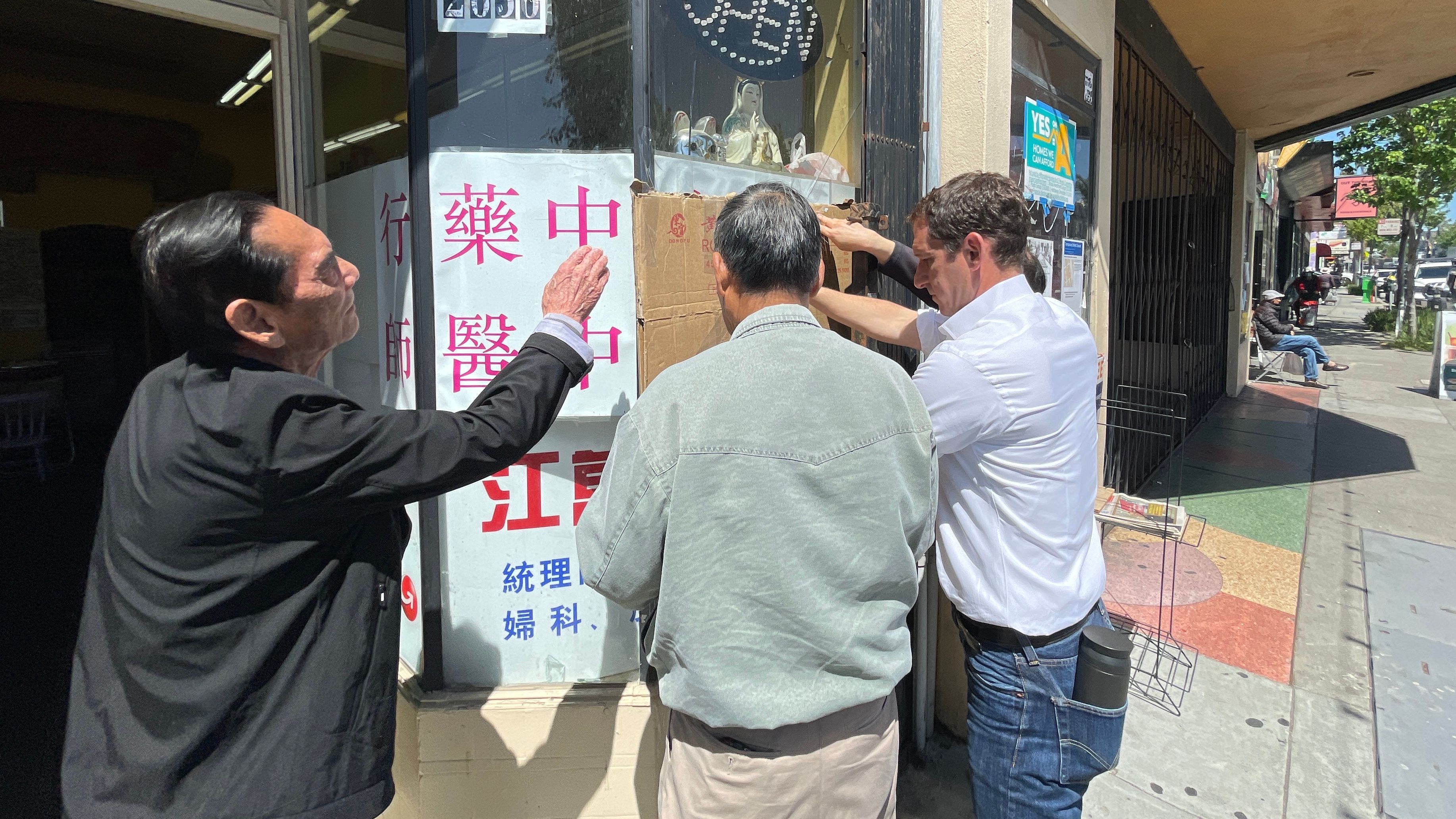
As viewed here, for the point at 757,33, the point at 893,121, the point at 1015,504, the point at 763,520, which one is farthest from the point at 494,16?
the point at 1015,504

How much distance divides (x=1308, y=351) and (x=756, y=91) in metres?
12.5

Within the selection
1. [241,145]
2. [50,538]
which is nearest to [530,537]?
[50,538]

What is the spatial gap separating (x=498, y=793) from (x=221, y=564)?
137 cm

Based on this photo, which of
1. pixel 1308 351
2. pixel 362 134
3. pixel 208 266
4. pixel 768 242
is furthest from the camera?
pixel 1308 351

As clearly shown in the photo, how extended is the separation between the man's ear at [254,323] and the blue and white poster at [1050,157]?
2756 millimetres

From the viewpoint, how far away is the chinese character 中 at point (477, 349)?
2.21 meters

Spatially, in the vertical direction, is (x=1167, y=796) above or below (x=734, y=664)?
below

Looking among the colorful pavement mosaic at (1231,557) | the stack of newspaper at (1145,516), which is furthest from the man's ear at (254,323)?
the colorful pavement mosaic at (1231,557)

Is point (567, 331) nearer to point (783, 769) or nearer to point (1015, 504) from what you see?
point (783, 769)

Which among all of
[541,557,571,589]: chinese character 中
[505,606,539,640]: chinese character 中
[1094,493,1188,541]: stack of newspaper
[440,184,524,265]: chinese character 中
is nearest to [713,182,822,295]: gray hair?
[440,184,524,265]: chinese character 中

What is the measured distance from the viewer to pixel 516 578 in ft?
7.73

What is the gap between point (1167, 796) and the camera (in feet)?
9.07

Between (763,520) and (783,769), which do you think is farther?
(783,769)

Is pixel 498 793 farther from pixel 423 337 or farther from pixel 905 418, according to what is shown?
pixel 905 418
